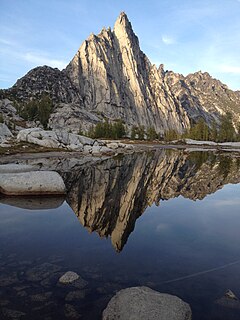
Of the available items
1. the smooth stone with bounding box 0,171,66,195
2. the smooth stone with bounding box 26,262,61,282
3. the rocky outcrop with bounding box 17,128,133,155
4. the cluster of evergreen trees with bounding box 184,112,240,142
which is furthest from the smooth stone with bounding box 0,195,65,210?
the cluster of evergreen trees with bounding box 184,112,240,142

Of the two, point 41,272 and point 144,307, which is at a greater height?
point 144,307

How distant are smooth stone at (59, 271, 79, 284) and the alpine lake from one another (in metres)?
0.23

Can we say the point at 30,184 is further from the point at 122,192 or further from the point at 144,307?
the point at 144,307

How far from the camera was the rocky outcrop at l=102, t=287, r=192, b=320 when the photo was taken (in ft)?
26.5

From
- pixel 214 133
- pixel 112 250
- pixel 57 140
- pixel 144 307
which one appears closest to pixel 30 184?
pixel 112 250

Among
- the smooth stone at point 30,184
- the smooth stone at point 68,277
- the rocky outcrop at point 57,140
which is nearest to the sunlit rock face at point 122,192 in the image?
the smooth stone at point 30,184

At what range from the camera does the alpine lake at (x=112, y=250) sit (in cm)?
970

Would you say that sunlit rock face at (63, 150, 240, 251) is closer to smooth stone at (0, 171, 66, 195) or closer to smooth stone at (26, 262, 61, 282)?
smooth stone at (0, 171, 66, 195)

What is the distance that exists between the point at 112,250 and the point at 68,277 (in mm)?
3676

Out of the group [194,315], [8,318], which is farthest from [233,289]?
[8,318]

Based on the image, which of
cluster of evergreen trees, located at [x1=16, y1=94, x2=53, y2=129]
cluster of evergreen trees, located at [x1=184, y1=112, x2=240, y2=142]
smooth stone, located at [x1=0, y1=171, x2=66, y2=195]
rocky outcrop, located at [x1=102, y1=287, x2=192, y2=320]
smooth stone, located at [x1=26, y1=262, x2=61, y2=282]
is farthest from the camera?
cluster of evergreen trees, located at [x1=184, y1=112, x2=240, y2=142]

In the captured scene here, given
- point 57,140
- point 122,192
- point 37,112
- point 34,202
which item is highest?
point 37,112

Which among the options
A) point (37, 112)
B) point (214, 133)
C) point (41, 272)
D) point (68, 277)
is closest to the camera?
point (68, 277)

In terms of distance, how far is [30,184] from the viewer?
2447 cm
